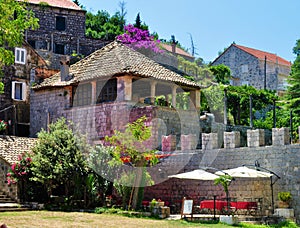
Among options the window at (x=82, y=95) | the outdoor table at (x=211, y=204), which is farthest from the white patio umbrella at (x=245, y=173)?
the window at (x=82, y=95)

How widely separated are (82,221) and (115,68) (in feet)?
37.6

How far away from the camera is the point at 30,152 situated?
1005 inches

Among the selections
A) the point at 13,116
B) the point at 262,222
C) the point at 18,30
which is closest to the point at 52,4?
the point at 13,116

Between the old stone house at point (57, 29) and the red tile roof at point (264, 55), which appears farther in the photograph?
the red tile roof at point (264, 55)

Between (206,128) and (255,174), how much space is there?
1038 cm

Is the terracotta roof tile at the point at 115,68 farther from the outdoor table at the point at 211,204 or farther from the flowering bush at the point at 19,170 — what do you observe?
the outdoor table at the point at 211,204

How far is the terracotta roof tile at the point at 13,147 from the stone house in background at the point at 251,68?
38.9 meters

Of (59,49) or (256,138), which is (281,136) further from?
(59,49)

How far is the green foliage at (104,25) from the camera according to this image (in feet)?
187

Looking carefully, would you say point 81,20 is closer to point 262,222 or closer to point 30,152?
point 30,152

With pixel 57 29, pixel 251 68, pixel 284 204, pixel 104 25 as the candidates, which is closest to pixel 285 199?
pixel 284 204

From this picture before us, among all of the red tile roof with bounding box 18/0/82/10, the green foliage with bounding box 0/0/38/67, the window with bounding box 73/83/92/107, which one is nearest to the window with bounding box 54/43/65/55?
the red tile roof with bounding box 18/0/82/10

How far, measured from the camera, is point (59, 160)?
946 inches

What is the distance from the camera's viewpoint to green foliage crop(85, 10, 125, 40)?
56875 millimetres
